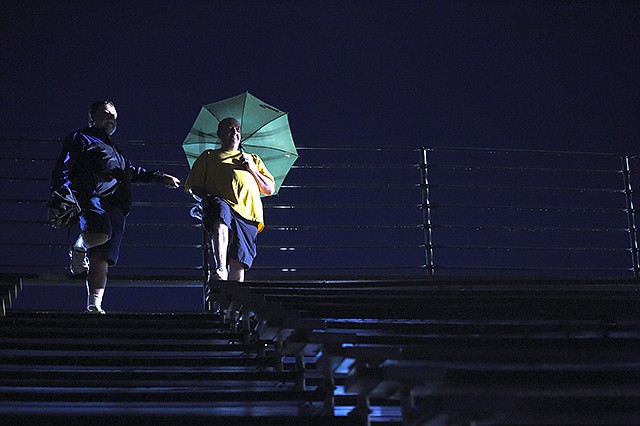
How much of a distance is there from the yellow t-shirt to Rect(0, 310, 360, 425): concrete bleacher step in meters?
1.14

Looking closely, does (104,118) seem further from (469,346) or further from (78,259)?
(469,346)

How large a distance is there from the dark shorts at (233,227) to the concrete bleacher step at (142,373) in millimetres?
928

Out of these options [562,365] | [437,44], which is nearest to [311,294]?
[562,365]

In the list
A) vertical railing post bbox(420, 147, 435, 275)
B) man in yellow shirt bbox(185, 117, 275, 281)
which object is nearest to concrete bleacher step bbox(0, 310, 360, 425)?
man in yellow shirt bbox(185, 117, 275, 281)

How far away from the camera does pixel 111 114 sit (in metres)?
5.46

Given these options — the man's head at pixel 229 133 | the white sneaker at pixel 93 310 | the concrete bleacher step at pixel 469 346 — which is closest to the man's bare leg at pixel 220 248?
the concrete bleacher step at pixel 469 346

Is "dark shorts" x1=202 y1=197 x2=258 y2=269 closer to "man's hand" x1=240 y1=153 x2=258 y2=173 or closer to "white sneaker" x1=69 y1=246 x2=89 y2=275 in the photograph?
"man's hand" x1=240 y1=153 x2=258 y2=173

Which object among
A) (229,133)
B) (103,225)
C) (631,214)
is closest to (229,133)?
(229,133)

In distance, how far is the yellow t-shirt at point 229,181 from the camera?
5746 mm

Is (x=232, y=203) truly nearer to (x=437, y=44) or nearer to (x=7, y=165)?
(x=7, y=165)

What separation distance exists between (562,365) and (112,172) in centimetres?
296

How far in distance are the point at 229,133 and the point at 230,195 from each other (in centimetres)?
42

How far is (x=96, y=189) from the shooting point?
5223mm

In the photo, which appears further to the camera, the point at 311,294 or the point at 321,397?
the point at 311,294
